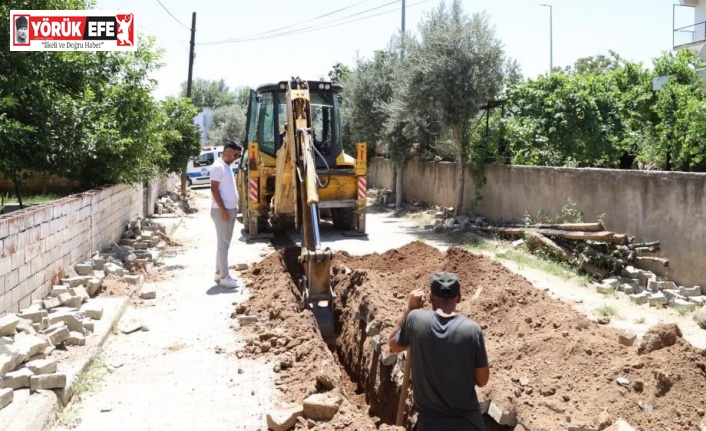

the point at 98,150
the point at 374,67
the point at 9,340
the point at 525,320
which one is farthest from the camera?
the point at 374,67

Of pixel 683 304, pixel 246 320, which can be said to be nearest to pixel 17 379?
pixel 246 320

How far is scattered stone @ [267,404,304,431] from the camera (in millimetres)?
4809

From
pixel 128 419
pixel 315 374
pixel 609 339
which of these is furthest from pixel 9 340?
pixel 609 339

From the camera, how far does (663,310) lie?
8.92 m

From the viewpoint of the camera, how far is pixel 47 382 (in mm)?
5180

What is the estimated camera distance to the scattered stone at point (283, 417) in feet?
15.8

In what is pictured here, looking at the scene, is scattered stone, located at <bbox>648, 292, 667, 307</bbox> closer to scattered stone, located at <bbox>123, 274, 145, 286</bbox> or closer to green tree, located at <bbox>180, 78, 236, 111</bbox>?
scattered stone, located at <bbox>123, 274, 145, 286</bbox>

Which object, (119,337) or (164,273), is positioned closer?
(119,337)

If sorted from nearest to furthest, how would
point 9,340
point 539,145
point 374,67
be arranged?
point 9,340 < point 539,145 < point 374,67

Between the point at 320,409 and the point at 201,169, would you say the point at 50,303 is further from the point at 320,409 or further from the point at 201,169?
the point at 201,169

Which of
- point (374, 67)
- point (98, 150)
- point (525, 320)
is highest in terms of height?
point (374, 67)

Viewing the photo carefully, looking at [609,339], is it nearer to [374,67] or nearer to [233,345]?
[233,345]

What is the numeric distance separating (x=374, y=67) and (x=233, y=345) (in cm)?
1860

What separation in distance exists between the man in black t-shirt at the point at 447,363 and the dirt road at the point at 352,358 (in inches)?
50.3
